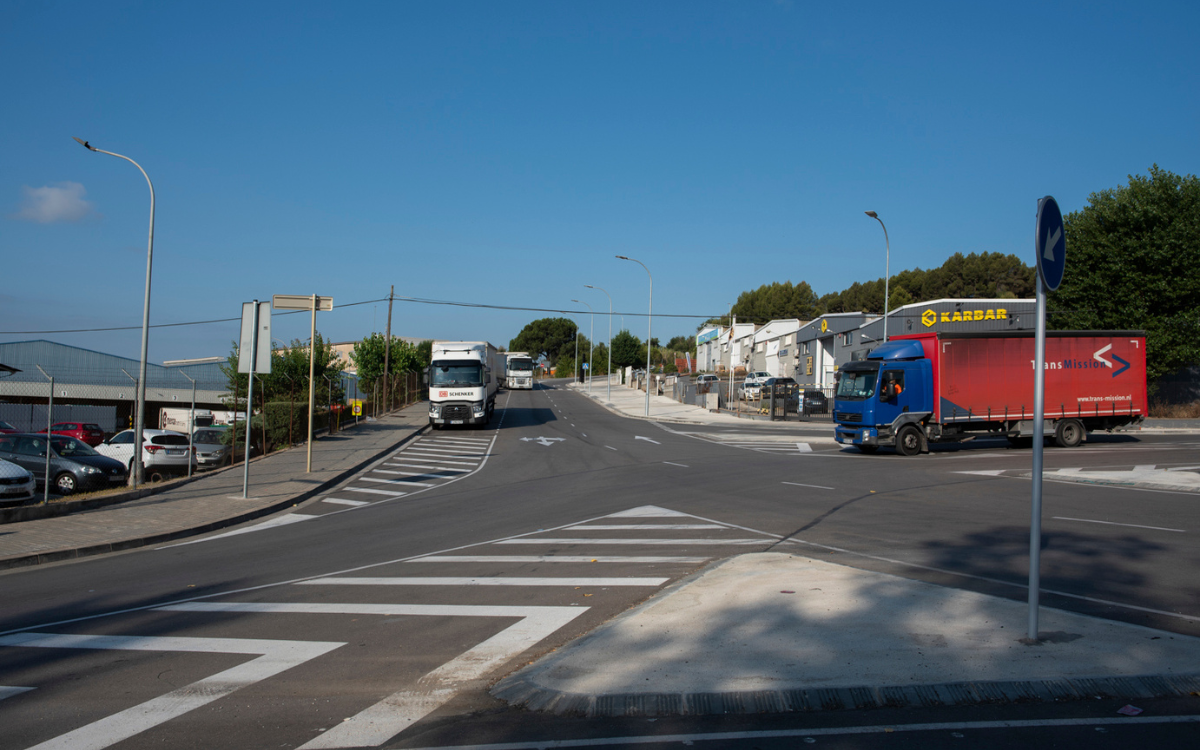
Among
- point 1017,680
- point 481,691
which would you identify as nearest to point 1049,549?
point 1017,680

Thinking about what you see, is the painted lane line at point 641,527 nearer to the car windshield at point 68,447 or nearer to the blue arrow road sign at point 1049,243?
the blue arrow road sign at point 1049,243

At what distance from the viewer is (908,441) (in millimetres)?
23516

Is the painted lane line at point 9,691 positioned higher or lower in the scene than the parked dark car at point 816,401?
lower

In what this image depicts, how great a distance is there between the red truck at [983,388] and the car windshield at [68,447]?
21.9m

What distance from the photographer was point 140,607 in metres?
7.47

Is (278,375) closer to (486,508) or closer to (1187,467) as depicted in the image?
(486,508)

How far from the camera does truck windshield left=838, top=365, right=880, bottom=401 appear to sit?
23.5 metres

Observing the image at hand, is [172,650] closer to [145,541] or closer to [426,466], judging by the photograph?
[145,541]

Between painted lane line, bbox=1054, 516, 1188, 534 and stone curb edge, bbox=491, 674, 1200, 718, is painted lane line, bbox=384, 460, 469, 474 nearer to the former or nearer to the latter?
painted lane line, bbox=1054, 516, 1188, 534

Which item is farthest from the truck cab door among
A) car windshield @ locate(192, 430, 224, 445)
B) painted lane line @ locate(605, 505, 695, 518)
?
car windshield @ locate(192, 430, 224, 445)

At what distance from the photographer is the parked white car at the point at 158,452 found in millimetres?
20516

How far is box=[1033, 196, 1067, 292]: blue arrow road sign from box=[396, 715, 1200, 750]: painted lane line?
295cm

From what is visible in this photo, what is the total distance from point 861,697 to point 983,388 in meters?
21.7

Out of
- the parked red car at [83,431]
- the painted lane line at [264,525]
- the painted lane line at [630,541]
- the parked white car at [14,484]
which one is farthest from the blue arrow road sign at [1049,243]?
the parked red car at [83,431]
